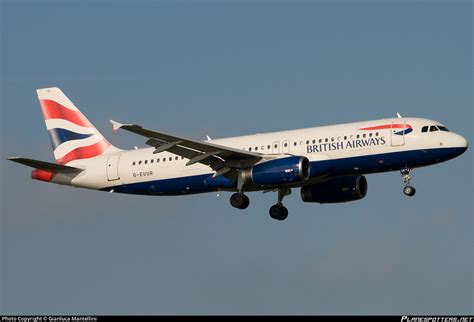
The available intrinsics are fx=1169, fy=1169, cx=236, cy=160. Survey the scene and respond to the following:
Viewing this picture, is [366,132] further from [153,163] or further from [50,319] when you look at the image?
[50,319]

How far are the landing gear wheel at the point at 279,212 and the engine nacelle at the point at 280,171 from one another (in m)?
4.51

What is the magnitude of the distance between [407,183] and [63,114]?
882 inches

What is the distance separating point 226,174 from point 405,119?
9.88 m

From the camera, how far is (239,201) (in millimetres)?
62156

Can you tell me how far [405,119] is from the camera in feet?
198

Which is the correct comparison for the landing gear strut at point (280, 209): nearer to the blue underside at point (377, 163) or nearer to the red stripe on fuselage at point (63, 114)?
the blue underside at point (377, 163)

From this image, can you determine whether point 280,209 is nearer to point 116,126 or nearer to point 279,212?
point 279,212

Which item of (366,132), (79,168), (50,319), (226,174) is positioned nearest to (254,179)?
(226,174)

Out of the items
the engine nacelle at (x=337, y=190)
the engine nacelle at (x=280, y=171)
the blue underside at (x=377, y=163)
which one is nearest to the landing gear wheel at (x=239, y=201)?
the blue underside at (x=377, y=163)

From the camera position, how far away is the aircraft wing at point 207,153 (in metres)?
58.2

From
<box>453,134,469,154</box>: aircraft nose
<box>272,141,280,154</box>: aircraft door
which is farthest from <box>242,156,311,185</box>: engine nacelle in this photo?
<box>453,134,469,154</box>: aircraft nose

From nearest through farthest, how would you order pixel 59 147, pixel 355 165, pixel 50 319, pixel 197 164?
pixel 50 319 → pixel 355 165 → pixel 197 164 → pixel 59 147

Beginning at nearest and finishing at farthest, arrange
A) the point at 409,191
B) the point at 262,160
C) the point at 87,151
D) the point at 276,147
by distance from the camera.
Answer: the point at 409,191 → the point at 262,160 → the point at 276,147 → the point at 87,151

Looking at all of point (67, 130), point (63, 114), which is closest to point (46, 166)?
point (67, 130)
